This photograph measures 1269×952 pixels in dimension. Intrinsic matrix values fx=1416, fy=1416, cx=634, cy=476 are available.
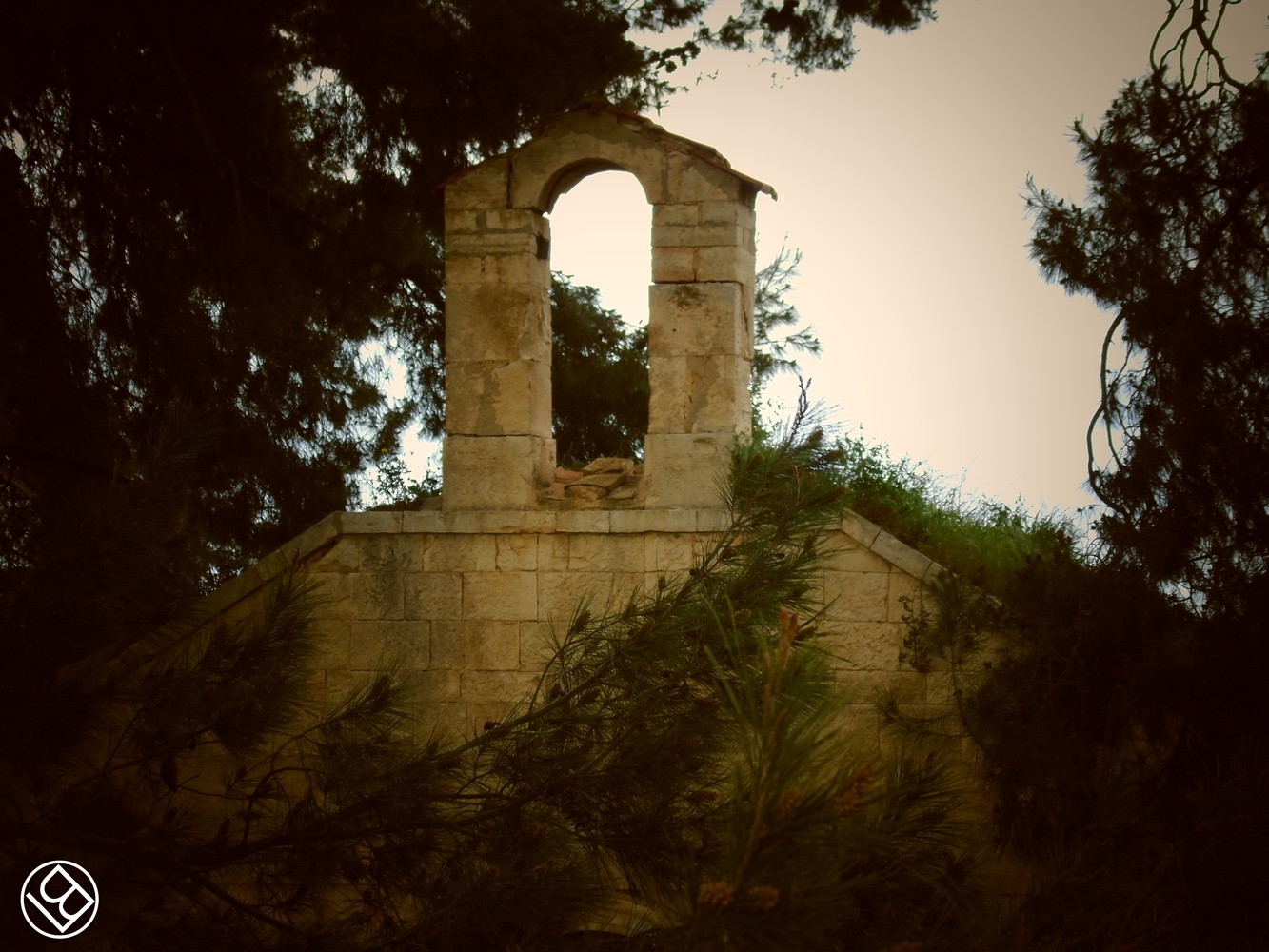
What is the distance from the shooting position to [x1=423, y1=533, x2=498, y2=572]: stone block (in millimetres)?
6680

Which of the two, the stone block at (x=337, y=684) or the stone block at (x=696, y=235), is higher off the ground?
the stone block at (x=696, y=235)

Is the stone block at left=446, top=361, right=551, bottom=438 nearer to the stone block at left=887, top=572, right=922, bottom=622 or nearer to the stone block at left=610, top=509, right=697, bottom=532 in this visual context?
the stone block at left=610, top=509, right=697, bottom=532

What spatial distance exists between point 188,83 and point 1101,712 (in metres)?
5.56

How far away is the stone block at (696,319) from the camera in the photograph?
6.59 meters

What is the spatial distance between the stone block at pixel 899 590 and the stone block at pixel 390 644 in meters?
2.16

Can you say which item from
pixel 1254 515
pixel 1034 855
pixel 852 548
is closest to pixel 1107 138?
pixel 1254 515

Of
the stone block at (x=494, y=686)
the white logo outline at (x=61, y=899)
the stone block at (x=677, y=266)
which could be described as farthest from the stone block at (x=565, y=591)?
the white logo outline at (x=61, y=899)

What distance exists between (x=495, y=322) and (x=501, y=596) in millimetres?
1318

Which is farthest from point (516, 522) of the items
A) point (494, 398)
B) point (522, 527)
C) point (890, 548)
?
point (890, 548)

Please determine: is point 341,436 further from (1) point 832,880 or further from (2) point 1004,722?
(1) point 832,880

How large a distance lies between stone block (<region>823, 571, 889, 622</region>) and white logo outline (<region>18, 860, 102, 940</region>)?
11.0 feet

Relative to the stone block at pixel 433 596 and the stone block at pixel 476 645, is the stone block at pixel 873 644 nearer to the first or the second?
the stone block at pixel 476 645

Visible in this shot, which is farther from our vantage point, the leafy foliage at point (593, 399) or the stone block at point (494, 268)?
the leafy foliage at point (593, 399)

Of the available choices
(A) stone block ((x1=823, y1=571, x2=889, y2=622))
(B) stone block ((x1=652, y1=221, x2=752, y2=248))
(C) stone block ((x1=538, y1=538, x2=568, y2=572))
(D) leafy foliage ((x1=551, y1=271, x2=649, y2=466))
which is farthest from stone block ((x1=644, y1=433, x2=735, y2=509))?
(D) leafy foliage ((x1=551, y1=271, x2=649, y2=466))
